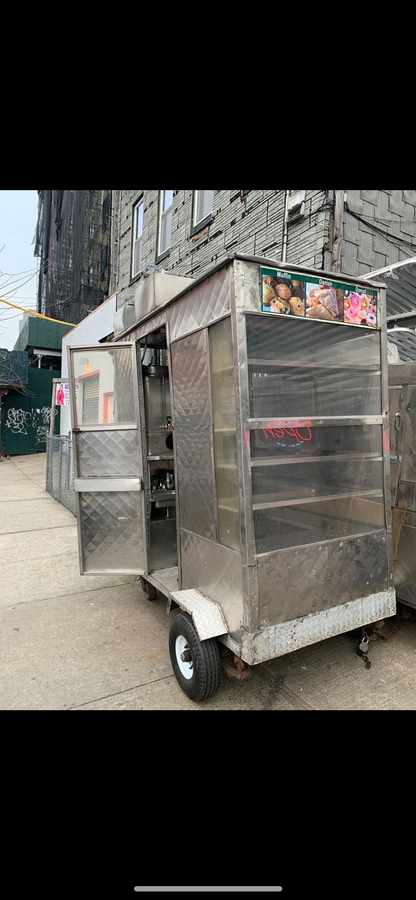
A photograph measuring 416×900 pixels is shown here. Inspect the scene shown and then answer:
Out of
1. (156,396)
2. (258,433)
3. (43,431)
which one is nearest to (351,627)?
(258,433)

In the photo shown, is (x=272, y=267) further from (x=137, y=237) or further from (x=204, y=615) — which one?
(x=137, y=237)

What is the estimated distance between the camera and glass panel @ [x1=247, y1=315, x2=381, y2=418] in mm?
2756

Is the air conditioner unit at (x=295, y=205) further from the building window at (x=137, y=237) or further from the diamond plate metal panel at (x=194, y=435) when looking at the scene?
the building window at (x=137, y=237)

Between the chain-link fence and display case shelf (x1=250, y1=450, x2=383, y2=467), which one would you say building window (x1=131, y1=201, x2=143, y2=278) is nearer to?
the chain-link fence

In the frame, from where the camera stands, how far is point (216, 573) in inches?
119

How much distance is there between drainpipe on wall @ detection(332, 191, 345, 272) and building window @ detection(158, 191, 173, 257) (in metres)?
4.33

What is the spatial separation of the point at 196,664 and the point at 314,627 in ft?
2.55

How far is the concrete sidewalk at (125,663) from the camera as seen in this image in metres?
3.00

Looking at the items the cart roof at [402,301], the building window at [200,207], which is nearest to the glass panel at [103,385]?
the cart roof at [402,301]

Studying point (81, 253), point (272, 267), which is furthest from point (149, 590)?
point (81, 253)

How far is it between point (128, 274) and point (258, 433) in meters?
9.21

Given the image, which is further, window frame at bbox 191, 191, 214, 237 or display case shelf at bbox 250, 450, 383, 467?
window frame at bbox 191, 191, 214, 237

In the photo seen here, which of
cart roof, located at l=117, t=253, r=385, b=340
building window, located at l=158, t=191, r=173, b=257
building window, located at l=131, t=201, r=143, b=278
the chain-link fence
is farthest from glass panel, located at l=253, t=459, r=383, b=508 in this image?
building window, located at l=131, t=201, r=143, b=278

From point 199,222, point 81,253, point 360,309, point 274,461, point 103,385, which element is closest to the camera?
point 274,461
